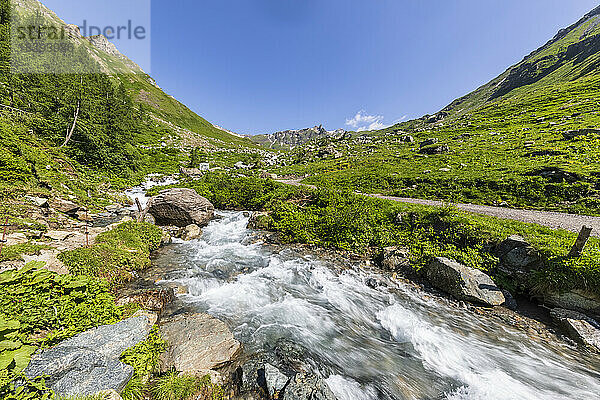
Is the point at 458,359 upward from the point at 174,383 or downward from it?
downward

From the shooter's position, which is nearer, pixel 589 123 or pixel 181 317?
pixel 181 317

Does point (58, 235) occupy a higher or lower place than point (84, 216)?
lower

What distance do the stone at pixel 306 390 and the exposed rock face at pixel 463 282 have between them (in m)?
7.85

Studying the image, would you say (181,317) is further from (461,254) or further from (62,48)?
Answer: (62,48)

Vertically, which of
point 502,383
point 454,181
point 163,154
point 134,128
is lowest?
point 502,383

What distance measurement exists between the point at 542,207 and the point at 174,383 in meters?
27.1

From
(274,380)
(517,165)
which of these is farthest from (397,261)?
(517,165)

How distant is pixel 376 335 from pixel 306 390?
13.9ft

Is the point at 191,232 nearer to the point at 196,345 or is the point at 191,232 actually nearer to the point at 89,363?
the point at 196,345

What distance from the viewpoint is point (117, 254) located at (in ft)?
29.4

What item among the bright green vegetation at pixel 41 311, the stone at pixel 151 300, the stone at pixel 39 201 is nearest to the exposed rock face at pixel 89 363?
the bright green vegetation at pixel 41 311

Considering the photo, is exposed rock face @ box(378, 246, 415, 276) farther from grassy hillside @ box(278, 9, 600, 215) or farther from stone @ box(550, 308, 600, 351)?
grassy hillside @ box(278, 9, 600, 215)

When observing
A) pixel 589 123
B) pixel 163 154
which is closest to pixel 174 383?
pixel 163 154

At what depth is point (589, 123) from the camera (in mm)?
35812
